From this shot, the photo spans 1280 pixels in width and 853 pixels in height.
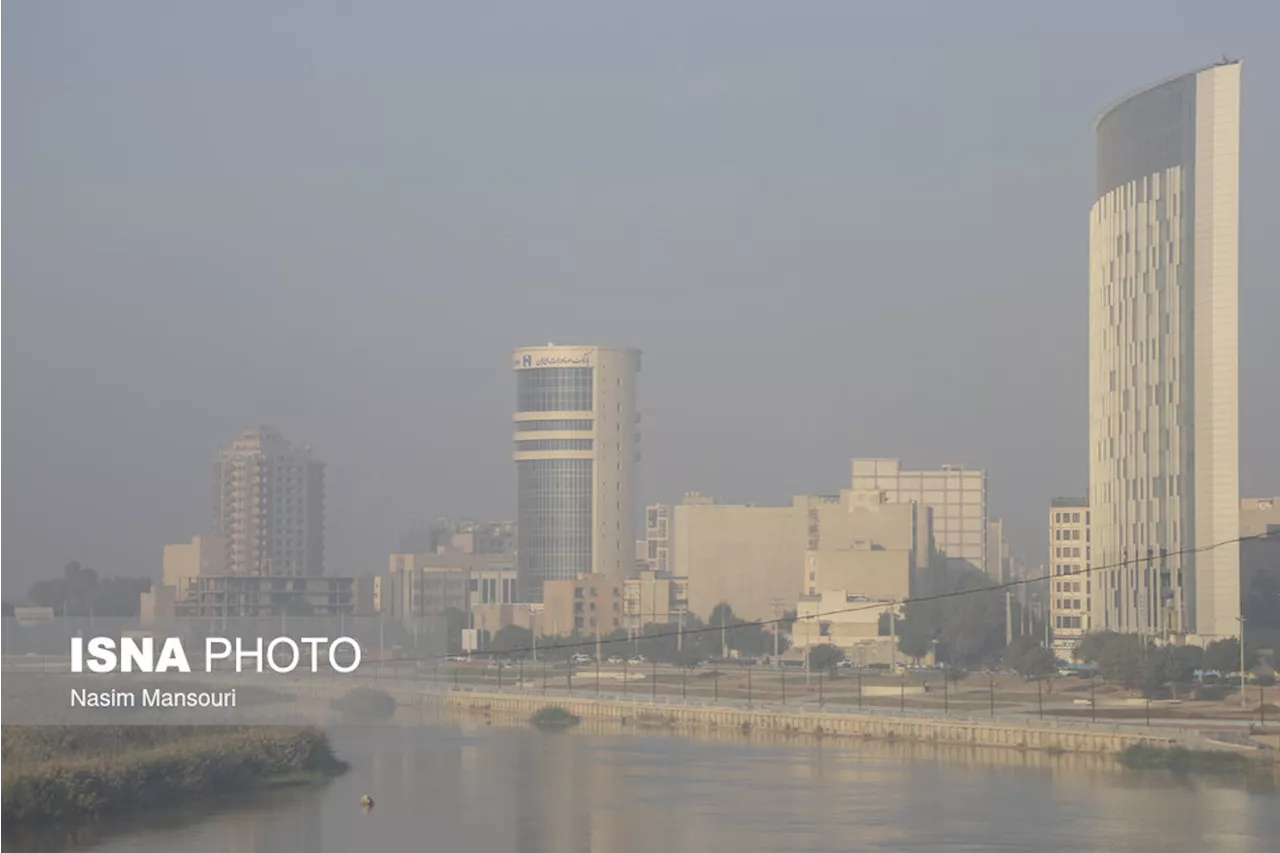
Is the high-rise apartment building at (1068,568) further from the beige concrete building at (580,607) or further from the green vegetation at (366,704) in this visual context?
the green vegetation at (366,704)

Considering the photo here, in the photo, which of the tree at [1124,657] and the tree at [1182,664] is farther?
the tree at [1124,657]

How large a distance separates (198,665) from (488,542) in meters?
119

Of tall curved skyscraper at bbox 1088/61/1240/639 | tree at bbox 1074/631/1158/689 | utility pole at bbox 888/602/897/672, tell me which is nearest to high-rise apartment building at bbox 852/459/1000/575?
utility pole at bbox 888/602/897/672

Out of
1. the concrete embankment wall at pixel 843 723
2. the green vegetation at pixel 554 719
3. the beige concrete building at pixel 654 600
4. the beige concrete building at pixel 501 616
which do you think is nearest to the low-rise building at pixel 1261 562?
the concrete embankment wall at pixel 843 723

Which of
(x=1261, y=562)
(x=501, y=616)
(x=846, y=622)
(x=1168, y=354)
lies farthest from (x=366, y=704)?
A: (x=501, y=616)

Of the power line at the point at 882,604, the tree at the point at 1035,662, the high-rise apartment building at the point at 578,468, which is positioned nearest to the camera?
the power line at the point at 882,604

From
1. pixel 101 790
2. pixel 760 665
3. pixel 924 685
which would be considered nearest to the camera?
pixel 101 790

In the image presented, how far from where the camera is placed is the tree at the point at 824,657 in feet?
256

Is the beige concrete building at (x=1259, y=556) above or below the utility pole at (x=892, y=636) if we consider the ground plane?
above

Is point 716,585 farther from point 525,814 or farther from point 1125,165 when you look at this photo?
point 525,814

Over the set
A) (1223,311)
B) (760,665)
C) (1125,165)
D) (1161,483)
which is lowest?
(760,665)

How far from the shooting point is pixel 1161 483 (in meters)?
66.6

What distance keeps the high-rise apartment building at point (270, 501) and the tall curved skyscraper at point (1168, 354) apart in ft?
217

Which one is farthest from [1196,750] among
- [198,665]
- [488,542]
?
[488,542]
